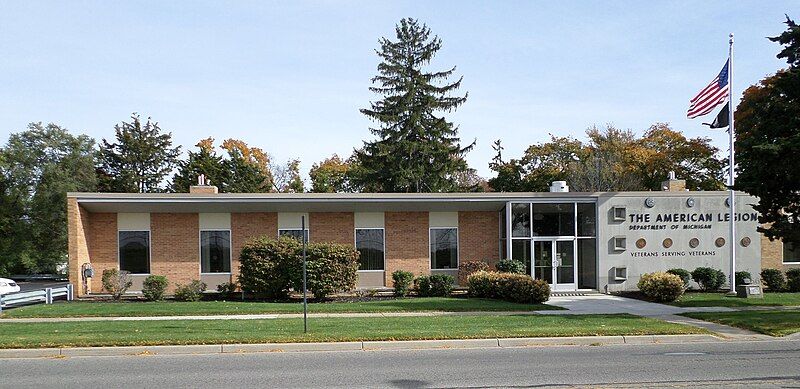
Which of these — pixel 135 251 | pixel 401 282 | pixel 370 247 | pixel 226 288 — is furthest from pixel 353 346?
pixel 135 251

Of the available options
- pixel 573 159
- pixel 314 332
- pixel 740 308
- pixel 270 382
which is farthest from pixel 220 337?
pixel 573 159

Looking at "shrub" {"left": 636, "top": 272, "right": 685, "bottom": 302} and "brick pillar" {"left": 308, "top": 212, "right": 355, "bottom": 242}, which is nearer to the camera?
Result: "shrub" {"left": 636, "top": 272, "right": 685, "bottom": 302}

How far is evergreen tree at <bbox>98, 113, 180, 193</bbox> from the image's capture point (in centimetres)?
5895

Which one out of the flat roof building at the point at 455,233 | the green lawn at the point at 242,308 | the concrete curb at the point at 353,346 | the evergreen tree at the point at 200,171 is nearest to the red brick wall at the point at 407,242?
the flat roof building at the point at 455,233

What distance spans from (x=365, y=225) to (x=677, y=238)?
1201cm

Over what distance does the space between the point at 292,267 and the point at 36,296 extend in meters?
8.34

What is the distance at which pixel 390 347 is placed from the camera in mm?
13750

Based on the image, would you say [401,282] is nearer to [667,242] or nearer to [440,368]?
[667,242]

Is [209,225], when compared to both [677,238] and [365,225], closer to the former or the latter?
[365,225]

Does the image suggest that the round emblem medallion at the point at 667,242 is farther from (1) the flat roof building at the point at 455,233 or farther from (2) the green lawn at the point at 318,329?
(2) the green lawn at the point at 318,329

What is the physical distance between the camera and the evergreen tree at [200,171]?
196 feet

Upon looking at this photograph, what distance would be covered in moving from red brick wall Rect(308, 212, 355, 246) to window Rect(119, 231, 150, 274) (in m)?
6.25

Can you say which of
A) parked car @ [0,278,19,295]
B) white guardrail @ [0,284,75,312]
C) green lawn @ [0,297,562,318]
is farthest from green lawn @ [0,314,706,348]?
parked car @ [0,278,19,295]

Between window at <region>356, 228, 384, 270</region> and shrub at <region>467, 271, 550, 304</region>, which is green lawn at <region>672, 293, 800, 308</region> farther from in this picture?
window at <region>356, 228, 384, 270</region>
